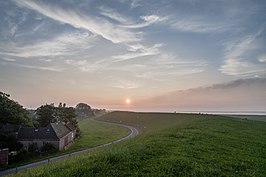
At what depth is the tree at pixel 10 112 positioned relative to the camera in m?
61.4

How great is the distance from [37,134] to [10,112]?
11441mm

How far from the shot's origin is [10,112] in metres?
63.2

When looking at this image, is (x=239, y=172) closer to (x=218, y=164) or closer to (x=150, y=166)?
(x=218, y=164)

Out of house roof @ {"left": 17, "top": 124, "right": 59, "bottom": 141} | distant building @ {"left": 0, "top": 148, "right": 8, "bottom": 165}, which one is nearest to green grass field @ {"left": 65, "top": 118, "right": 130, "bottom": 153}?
house roof @ {"left": 17, "top": 124, "right": 59, "bottom": 141}

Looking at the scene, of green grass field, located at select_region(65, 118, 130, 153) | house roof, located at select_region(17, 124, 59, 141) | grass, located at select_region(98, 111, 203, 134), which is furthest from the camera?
grass, located at select_region(98, 111, 203, 134)

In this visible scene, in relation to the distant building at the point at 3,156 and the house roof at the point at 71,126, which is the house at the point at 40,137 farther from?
the house roof at the point at 71,126

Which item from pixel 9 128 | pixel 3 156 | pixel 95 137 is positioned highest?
pixel 9 128

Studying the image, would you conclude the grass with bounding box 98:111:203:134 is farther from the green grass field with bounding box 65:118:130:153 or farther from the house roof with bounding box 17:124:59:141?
the house roof with bounding box 17:124:59:141

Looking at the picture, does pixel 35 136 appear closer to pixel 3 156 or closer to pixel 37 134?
pixel 37 134

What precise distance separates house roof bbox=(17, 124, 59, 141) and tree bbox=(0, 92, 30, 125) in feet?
18.0

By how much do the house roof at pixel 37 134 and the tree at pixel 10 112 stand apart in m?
5.49

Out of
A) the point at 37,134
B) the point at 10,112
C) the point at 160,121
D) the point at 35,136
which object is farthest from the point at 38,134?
the point at 160,121

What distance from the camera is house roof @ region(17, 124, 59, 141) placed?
59.3 metres

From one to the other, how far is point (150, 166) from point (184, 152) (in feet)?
16.1
